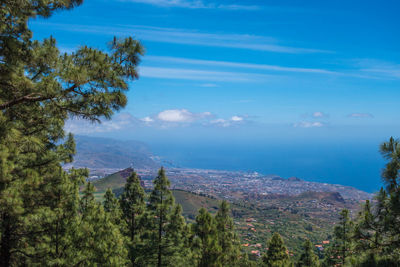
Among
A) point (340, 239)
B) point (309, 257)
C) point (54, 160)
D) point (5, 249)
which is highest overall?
point (54, 160)

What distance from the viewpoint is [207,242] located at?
17375 mm

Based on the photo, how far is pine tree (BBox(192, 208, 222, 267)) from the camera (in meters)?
17.2

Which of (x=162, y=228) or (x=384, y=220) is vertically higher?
(x=384, y=220)

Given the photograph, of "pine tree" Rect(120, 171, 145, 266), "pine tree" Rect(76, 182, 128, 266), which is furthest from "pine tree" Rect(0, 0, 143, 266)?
"pine tree" Rect(120, 171, 145, 266)

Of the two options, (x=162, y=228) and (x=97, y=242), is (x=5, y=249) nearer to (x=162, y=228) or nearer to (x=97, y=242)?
(x=97, y=242)

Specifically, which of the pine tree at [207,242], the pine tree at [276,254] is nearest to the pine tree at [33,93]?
the pine tree at [207,242]

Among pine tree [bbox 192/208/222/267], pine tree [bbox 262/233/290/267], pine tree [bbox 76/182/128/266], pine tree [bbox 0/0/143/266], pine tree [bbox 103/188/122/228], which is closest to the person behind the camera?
pine tree [bbox 0/0/143/266]

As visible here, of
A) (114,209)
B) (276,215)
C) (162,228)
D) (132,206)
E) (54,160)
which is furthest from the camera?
(276,215)

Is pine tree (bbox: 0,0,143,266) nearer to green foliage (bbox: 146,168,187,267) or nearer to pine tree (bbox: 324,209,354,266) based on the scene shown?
green foliage (bbox: 146,168,187,267)

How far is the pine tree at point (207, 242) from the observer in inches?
676

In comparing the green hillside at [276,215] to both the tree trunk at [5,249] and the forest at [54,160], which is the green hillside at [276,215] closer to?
the forest at [54,160]

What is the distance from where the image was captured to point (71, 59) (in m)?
5.43

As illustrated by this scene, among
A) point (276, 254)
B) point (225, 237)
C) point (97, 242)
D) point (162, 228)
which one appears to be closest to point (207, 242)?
point (225, 237)

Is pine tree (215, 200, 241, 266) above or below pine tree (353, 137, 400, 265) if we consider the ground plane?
below
